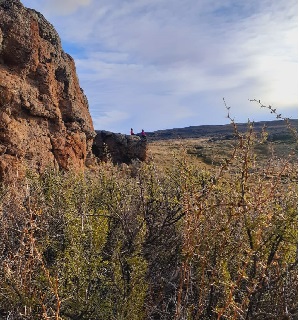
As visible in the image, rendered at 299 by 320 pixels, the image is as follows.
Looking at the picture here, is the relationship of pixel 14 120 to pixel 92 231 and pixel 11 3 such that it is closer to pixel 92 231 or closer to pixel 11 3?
pixel 11 3

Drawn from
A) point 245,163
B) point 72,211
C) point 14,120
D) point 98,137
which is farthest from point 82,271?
point 98,137

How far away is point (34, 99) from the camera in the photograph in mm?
11820

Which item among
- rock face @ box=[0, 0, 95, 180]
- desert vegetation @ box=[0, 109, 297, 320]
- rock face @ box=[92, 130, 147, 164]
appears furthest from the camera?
rock face @ box=[92, 130, 147, 164]

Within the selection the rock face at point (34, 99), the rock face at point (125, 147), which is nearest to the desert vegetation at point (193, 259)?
the rock face at point (34, 99)

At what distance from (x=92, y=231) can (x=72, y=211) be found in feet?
2.46

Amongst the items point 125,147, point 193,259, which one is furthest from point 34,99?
point 125,147

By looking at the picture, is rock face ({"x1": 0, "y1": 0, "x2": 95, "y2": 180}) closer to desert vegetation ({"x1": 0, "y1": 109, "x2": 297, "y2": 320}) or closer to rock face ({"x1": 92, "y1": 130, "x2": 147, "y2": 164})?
desert vegetation ({"x1": 0, "y1": 109, "x2": 297, "y2": 320})

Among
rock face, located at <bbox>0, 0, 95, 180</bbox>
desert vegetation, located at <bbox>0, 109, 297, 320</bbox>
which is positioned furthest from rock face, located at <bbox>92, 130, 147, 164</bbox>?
desert vegetation, located at <bbox>0, 109, 297, 320</bbox>

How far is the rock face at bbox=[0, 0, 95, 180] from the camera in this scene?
10.5m

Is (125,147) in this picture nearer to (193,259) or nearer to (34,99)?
(34,99)

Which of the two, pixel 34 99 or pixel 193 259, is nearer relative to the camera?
pixel 193 259

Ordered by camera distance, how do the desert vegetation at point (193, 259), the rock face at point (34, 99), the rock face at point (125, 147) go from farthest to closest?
the rock face at point (125, 147) → the rock face at point (34, 99) → the desert vegetation at point (193, 259)

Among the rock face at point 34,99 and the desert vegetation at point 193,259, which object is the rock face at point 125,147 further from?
the desert vegetation at point 193,259

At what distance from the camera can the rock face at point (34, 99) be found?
10500 millimetres
